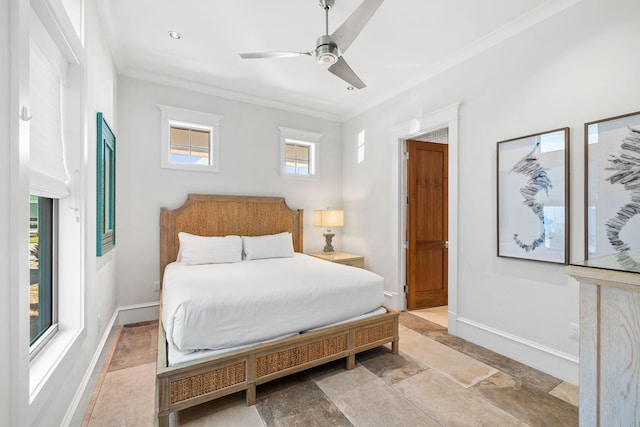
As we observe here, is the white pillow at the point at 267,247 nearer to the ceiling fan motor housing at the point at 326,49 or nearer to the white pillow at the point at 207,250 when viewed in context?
the white pillow at the point at 207,250

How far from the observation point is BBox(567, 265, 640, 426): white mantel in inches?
31.9

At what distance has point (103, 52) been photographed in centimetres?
256

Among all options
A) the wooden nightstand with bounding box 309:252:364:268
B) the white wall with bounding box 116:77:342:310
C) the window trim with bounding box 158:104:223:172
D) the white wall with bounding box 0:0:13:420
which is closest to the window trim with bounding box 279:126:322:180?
the white wall with bounding box 116:77:342:310

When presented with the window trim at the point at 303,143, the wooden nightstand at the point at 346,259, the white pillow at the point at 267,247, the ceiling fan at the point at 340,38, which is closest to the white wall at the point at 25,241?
the ceiling fan at the point at 340,38

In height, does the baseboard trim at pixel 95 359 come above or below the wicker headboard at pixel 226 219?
below

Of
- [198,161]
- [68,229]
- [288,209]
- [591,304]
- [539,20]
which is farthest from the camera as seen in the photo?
[288,209]

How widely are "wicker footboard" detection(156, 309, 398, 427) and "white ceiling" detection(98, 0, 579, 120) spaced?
2.56 meters

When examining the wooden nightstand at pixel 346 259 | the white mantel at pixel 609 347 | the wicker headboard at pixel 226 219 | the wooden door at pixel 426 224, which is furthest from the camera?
the wooden nightstand at pixel 346 259

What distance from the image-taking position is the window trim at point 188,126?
3596mm

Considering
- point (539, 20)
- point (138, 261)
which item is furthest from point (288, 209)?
point (539, 20)

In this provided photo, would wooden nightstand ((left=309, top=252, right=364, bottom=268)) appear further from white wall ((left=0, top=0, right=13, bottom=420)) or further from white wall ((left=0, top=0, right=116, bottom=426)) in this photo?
white wall ((left=0, top=0, right=13, bottom=420))

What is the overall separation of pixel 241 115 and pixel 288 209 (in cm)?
147

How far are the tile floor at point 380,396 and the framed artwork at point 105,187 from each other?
104 centimetres

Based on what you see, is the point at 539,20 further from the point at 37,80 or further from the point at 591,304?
the point at 37,80
